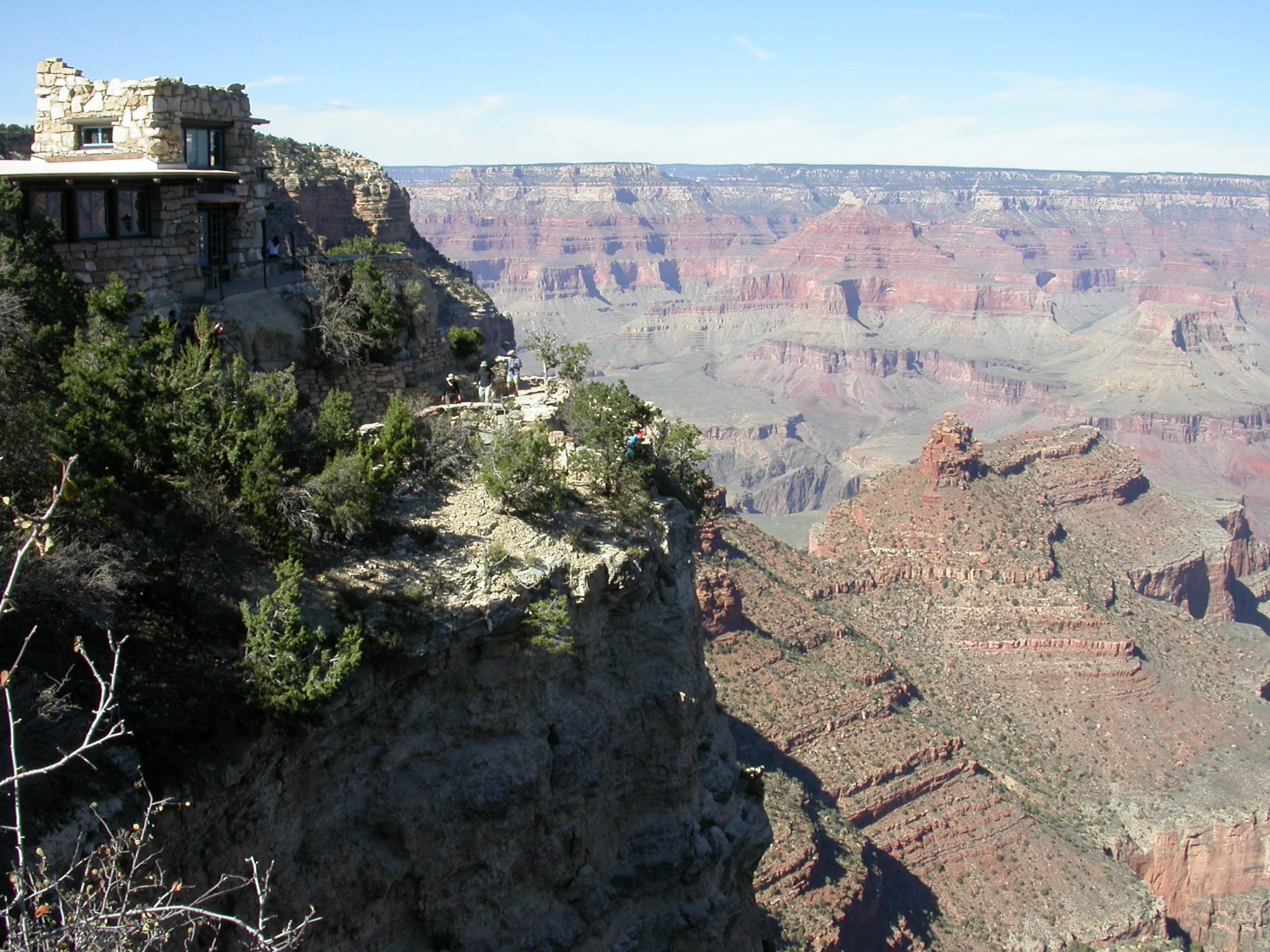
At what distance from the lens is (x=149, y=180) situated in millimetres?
16219

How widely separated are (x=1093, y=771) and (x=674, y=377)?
504 ft

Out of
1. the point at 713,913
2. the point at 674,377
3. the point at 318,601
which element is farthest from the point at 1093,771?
the point at 674,377

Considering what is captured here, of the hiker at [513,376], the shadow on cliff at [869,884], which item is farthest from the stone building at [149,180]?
the shadow on cliff at [869,884]

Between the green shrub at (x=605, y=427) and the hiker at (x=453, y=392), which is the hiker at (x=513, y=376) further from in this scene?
the green shrub at (x=605, y=427)

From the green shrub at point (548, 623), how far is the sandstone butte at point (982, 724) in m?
17.0

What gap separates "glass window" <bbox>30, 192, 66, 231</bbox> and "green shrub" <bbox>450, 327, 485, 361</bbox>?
8.54m

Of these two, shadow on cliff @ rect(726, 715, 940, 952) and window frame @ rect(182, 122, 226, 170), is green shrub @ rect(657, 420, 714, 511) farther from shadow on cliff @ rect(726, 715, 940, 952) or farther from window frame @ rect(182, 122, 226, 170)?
shadow on cliff @ rect(726, 715, 940, 952)

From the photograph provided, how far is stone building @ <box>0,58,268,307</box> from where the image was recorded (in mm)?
15602

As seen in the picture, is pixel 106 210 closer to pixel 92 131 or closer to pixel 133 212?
pixel 133 212

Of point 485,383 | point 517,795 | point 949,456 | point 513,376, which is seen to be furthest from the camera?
point 949,456

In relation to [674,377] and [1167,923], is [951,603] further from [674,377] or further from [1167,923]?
Answer: [674,377]

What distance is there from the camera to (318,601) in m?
12.7

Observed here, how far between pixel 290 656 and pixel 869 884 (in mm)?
25253

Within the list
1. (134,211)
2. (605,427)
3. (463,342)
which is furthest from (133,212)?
(605,427)
